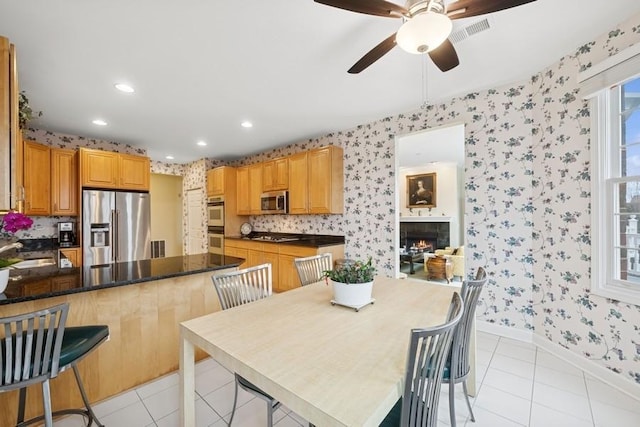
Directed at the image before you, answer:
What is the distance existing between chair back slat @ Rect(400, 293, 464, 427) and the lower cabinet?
285 centimetres

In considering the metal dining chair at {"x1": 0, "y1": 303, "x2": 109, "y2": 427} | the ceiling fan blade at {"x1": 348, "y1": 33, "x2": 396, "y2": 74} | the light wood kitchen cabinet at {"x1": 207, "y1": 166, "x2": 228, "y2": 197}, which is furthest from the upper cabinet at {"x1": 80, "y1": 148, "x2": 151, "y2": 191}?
the ceiling fan blade at {"x1": 348, "y1": 33, "x2": 396, "y2": 74}

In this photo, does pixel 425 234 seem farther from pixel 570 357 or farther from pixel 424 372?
→ pixel 424 372

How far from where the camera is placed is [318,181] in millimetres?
4121

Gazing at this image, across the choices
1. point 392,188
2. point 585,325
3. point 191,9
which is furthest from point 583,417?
point 191,9

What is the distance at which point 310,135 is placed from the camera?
14.5 ft

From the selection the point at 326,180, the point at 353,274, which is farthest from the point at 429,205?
the point at 353,274

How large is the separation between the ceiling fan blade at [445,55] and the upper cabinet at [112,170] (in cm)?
439

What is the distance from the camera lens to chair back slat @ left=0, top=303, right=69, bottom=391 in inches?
45.4

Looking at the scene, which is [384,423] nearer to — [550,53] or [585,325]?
[585,325]

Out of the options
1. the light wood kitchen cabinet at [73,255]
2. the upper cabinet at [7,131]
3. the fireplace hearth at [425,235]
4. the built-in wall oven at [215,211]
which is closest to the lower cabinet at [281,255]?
the built-in wall oven at [215,211]

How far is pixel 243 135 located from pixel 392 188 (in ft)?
8.01

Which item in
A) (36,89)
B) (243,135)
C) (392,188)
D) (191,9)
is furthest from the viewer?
(243,135)

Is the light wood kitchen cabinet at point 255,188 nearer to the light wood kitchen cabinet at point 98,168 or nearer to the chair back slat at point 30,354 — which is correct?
the light wood kitchen cabinet at point 98,168

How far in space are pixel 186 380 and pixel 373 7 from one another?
205cm
